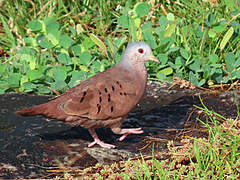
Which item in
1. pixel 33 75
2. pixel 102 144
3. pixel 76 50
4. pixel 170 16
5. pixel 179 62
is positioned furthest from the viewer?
→ pixel 170 16

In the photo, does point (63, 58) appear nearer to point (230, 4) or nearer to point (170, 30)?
point (170, 30)

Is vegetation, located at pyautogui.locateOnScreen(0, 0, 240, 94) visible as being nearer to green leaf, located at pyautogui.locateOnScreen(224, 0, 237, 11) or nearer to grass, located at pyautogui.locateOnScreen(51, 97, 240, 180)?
green leaf, located at pyautogui.locateOnScreen(224, 0, 237, 11)

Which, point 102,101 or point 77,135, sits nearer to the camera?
point 102,101

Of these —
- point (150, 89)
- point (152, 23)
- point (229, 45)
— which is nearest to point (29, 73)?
point (150, 89)

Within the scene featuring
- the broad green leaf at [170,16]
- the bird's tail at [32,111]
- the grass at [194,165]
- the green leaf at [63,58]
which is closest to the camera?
the grass at [194,165]

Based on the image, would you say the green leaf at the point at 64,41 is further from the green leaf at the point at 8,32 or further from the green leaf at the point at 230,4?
the green leaf at the point at 230,4

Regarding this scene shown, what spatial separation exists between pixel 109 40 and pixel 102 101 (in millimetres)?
1753

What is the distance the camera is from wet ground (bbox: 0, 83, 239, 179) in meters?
3.38

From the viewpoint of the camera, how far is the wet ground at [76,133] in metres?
3.38

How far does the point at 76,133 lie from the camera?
391 cm

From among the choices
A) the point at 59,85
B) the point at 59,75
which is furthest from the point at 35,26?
the point at 59,85

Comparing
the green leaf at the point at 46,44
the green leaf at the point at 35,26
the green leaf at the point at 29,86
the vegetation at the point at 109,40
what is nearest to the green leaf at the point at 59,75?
the vegetation at the point at 109,40

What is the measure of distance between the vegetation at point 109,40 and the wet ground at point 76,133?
0.31 m

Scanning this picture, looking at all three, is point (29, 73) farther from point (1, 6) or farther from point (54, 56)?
point (1, 6)
